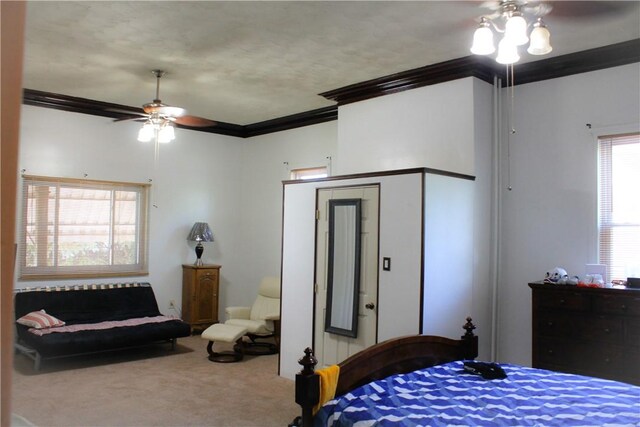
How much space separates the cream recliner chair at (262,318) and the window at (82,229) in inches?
59.1

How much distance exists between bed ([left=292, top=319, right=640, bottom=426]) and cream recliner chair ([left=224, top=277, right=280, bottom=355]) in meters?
3.25

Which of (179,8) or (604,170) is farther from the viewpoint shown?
(604,170)

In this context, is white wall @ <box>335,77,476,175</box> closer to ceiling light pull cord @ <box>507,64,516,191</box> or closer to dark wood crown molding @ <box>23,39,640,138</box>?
dark wood crown molding @ <box>23,39,640,138</box>

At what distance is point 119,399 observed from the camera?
171 inches

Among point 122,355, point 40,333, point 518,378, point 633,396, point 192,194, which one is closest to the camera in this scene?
point 633,396

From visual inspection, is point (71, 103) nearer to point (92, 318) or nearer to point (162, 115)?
point (162, 115)

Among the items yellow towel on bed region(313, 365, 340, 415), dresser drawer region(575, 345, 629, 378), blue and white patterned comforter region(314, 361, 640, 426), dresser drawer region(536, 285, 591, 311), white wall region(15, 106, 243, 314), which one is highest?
white wall region(15, 106, 243, 314)

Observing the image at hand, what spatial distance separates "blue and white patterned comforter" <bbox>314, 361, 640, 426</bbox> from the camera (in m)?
2.20

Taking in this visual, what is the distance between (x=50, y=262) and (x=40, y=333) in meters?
1.16

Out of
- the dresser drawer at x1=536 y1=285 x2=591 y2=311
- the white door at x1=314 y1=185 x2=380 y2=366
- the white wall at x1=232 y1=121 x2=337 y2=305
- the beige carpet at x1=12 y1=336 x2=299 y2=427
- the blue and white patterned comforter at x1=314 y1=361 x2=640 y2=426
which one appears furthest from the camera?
the white wall at x1=232 y1=121 x2=337 y2=305

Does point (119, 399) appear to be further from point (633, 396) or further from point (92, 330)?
point (633, 396)

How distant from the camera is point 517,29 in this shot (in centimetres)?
289

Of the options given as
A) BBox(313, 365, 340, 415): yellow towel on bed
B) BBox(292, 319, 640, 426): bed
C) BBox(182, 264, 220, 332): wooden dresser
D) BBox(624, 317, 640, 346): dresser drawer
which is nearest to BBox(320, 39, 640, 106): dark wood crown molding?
BBox(624, 317, 640, 346): dresser drawer

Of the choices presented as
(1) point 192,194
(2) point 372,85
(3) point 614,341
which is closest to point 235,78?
(2) point 372,85
